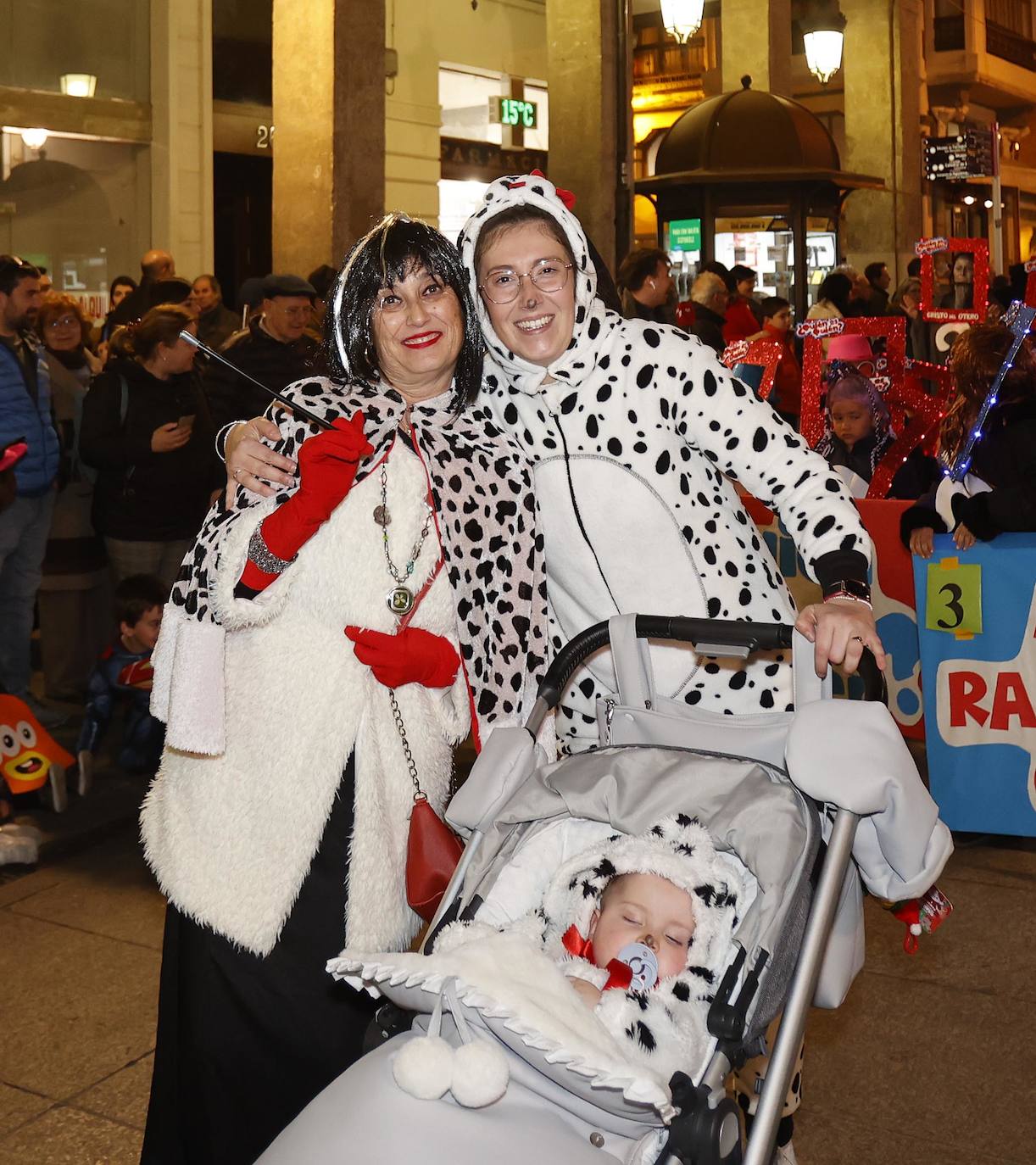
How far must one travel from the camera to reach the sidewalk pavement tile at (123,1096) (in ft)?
12.0

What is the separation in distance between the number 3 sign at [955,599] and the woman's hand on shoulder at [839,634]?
10.4 ft

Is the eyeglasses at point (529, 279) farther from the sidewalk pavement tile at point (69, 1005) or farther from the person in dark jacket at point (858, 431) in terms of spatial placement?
the person in dark jacket at point (858, 431)

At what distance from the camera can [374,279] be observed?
2.87 meters

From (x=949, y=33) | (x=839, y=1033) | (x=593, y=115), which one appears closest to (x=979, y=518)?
(x=839, y=1033)

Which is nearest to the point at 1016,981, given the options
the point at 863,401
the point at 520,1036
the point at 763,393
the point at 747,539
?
the point at 747,539

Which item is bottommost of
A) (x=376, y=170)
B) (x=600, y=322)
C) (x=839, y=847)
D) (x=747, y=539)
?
(x=839, y=847)

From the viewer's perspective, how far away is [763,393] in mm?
7824

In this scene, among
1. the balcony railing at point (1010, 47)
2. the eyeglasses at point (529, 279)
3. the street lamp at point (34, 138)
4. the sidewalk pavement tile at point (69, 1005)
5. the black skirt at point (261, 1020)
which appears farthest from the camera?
the balcony railing at point (1010, 47)

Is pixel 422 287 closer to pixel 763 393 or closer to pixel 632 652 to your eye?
pixel 632 652

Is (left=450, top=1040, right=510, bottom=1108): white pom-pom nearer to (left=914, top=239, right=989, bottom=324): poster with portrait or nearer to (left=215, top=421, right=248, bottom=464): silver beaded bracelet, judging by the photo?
(left=215, top=421, right=248, bottom=464): silver beaded bracelet

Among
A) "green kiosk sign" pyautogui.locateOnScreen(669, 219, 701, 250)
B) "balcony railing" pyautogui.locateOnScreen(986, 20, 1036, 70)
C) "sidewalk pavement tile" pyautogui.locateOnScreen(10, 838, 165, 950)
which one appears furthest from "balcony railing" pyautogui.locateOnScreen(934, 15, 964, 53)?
"sidewalk pavement tile" pyautogui.locateOnScreen(10, 838, 165, 950)

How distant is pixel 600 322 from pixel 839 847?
1212mm

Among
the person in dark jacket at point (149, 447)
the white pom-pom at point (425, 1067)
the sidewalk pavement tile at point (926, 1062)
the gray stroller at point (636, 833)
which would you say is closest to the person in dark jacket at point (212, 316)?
the person in dark jacket at point (149, 447)

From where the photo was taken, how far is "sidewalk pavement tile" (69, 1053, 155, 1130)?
3.65 m
